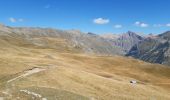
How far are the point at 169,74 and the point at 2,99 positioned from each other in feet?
361

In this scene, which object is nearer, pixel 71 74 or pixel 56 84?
pixel 56 84

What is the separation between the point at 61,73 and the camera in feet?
201

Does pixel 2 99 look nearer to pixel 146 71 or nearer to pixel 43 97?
pixel 43 97

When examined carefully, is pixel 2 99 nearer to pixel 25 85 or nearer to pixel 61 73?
pixel 25 85

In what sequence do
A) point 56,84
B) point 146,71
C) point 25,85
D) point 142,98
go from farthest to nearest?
point 146,71
point 142,98
point 56,84
point 25,85

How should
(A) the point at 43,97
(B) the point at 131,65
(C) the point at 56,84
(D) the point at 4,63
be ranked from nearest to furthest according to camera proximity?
(A) the point at 43,97 → (C) the point at 56,84 → (D) the point at 4,63 → (B) the point at 131,65

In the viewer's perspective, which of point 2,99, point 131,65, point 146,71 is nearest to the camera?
point 2,99

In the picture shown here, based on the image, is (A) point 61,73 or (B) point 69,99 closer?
(B) point 69,99

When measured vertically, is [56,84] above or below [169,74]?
above

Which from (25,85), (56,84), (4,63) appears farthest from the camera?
(4,63)

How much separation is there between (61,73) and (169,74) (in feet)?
285

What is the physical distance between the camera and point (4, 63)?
68.6 m

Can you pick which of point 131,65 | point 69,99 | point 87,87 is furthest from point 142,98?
point 131,65

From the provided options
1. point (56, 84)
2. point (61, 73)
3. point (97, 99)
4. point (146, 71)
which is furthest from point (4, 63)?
point (146, 71)
